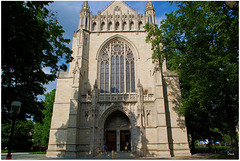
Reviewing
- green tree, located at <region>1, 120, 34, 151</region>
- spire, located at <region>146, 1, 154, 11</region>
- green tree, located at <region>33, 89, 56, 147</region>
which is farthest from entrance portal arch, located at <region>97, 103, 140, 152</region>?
green tree, located at <region>1, 120, 34, 151</region>

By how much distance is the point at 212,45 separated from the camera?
12156 mm

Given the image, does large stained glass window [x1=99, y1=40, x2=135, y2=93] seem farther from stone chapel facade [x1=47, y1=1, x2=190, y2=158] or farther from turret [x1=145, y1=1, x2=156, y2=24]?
turret [x1=145, y1=1, x2=156, y2=24]

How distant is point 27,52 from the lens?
9039 mm

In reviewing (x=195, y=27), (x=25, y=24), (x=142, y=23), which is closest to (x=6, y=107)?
(x=25, y=24)

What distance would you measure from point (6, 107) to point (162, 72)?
53.1 feet

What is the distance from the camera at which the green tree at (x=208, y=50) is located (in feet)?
34.3

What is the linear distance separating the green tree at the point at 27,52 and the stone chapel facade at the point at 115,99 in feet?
18.9

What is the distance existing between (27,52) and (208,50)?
11715mm

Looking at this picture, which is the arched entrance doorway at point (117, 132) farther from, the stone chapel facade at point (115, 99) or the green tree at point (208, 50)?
the green tree at point (208, 50)

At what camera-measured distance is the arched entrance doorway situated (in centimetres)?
2005

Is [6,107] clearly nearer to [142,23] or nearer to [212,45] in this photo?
[212,45]

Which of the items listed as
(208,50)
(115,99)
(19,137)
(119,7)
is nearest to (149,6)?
(119,7)

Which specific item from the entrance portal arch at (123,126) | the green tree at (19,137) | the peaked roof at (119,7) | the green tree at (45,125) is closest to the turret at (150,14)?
the peaked roof at (119,7)

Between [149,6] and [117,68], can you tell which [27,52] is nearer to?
[117,68]
